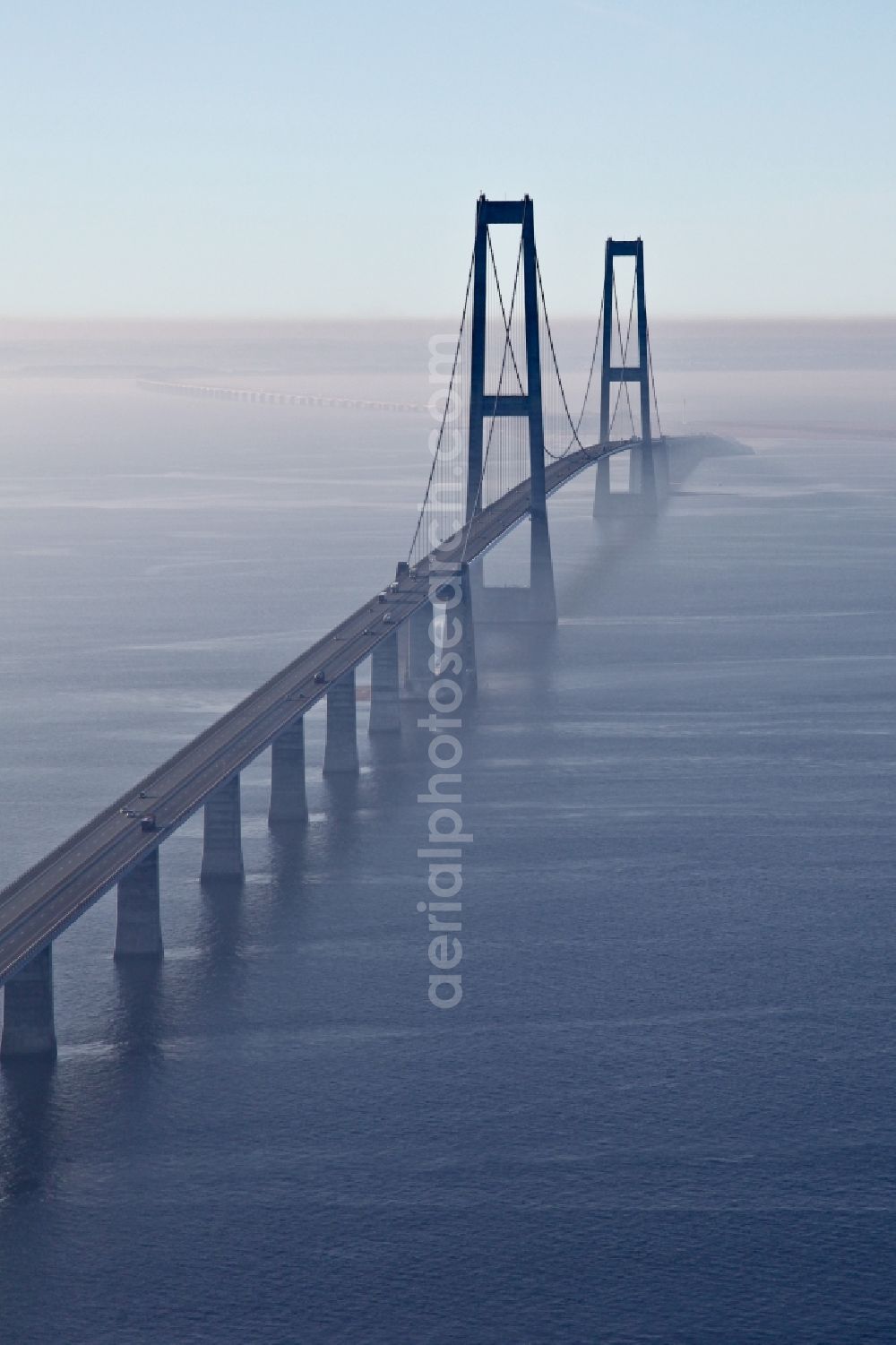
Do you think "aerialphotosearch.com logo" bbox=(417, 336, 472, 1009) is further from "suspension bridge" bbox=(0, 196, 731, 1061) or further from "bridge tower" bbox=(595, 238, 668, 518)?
"bridge tower" bbox=(595, 238, 668, 518)

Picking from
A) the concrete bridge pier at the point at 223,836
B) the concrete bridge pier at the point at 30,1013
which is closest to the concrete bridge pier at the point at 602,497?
the concrete bridge pier at the point at 223,836

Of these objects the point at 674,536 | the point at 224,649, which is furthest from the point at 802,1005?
the point at 674,536

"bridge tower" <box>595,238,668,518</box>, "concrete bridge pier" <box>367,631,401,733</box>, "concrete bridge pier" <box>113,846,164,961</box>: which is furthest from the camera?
"bridge tower" <box>595,238,668,518</box>

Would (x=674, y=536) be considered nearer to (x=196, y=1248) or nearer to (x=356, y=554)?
(x=356, y=554)

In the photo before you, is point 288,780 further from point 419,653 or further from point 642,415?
point 642,415

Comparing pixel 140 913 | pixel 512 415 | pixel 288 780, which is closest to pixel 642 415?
pixel 512 415

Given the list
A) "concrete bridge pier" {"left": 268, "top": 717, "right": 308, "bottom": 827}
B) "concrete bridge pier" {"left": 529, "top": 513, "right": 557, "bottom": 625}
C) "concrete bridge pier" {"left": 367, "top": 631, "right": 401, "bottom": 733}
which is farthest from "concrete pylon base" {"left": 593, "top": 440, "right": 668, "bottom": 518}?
"concrete bridge pier" {"left": 268, "top": 717, "right": 308, "bottom": 827}

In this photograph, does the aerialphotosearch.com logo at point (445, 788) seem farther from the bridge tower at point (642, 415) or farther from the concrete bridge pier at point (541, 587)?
the bridge tower at point (642, 415)
